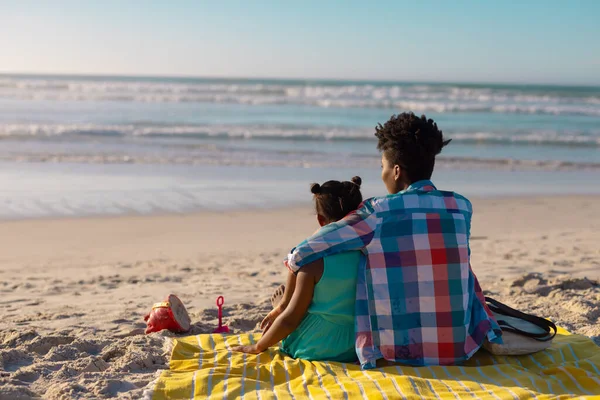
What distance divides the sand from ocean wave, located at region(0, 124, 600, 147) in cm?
757

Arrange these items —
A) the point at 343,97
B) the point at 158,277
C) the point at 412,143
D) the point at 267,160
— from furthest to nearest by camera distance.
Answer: the point at 343,97
the point at 267,160
the point at 158,277
the point at 412,143

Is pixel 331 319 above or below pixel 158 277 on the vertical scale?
above

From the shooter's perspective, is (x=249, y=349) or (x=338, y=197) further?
(x=249, y=349)

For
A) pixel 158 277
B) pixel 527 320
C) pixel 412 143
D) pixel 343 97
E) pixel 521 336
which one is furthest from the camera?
pixel 343 97

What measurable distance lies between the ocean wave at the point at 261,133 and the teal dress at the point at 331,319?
503 inches

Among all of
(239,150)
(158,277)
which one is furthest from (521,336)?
(239,150)

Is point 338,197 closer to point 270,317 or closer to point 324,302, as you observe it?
point 324,302

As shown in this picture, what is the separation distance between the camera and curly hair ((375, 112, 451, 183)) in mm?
3281

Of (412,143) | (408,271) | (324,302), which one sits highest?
(412,143)

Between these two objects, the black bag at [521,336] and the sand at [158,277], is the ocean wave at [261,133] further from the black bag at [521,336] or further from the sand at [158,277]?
the black bag at [521,336]

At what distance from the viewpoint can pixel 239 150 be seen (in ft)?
45.4

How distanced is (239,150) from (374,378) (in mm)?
10945

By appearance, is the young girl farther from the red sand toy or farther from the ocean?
the ocean

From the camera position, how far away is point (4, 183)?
9.43m
